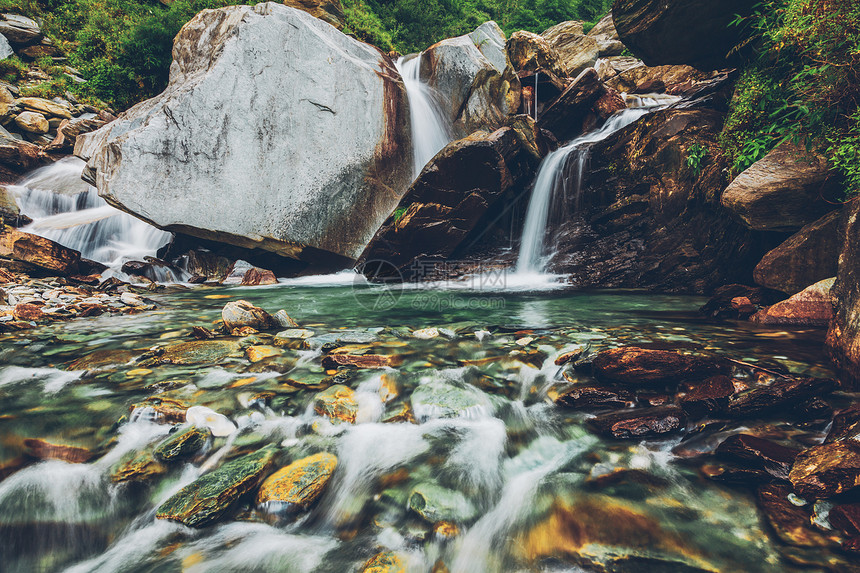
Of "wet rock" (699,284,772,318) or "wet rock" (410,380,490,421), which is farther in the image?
"wet rock" (699,284,772,318)

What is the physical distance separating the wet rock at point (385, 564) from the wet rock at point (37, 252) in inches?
395

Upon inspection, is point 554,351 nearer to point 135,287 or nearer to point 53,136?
point 135,287

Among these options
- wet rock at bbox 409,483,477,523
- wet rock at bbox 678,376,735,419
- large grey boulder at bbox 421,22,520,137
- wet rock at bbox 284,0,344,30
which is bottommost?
wet rock at bbox 409,483,477,523

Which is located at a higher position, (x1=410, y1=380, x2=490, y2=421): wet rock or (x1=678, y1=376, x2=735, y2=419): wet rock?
(x1=678, y1=376, x2=735, y2=419): wet rock

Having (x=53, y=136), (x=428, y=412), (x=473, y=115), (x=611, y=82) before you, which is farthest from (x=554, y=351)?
(x=53, y=136)

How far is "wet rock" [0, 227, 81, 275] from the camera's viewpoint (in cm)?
705

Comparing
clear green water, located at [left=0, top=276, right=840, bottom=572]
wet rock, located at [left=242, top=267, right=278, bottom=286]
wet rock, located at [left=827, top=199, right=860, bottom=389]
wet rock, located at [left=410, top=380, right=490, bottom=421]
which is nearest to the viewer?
clear green water, located at [left=0, top=276, right=840, bottom=572]

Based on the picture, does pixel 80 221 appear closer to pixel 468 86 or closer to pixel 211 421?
pixel 211 421

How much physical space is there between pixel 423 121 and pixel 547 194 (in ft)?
18.2

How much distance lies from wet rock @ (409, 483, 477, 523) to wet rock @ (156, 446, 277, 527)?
0.88 metres

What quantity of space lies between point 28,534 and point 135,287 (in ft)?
26.1

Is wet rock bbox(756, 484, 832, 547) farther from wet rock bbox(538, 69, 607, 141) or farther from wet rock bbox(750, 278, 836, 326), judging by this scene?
wet rock bbox(538, 69, 607, 141)

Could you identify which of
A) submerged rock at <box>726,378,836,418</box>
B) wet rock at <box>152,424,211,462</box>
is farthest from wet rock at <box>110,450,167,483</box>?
submerged rock at <box>726,378,836,418</box>

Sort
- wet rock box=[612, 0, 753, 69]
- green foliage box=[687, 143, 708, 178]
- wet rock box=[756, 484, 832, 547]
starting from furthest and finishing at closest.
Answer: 1. green foliage box=[687, 143, 708, 178]
2. wet rock box=[612, 0, 753, 69]
3. wet rock box=[756, 484, 832, 547]
